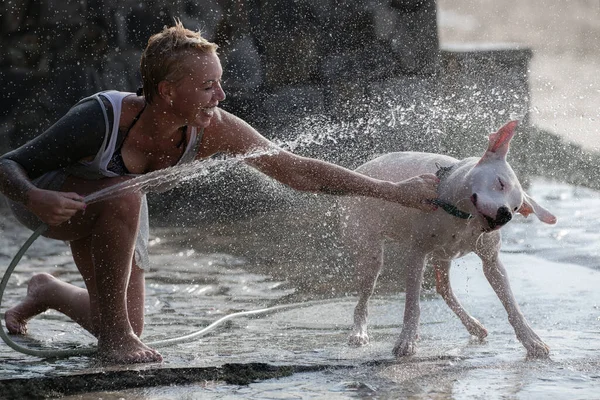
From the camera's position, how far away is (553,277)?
228 inches

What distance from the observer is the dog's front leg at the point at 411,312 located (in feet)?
12.9

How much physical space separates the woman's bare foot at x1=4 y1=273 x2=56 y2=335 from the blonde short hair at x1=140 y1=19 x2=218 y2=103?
109cm

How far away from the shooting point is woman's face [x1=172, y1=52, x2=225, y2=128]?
143 inches

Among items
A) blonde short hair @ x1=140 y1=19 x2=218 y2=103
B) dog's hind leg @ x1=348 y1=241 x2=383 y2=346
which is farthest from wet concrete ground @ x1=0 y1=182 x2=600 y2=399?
blonde short hair @ x1=140 y1=19 x2=218 y2=103

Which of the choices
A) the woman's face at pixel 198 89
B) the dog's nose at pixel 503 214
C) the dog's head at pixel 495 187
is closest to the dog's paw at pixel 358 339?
the dog's head at pixel 495 187

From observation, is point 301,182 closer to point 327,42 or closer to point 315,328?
point 315,328

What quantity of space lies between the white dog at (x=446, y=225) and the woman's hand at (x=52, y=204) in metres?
1.27

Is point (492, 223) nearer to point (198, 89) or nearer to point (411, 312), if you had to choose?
point (411, 312)

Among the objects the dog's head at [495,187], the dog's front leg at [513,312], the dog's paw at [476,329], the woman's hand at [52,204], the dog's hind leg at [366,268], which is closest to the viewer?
the woman's hand at [52,204]

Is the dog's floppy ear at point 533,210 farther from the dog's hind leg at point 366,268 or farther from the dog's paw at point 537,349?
the dog's hind leg at point 366,268

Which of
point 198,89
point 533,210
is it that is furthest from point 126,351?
point 533,210

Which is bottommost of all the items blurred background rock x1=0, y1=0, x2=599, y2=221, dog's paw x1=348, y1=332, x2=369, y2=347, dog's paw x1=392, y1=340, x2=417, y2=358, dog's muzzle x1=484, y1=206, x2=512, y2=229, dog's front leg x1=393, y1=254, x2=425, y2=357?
dog's paw x1=348, y1=332, x2=369, y2=347

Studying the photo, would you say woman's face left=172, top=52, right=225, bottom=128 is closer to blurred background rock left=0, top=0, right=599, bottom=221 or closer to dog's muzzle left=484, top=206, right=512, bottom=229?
dog's muzzle left=484, top=206, right=512, bottom=229

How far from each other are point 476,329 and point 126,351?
4.70 ft
